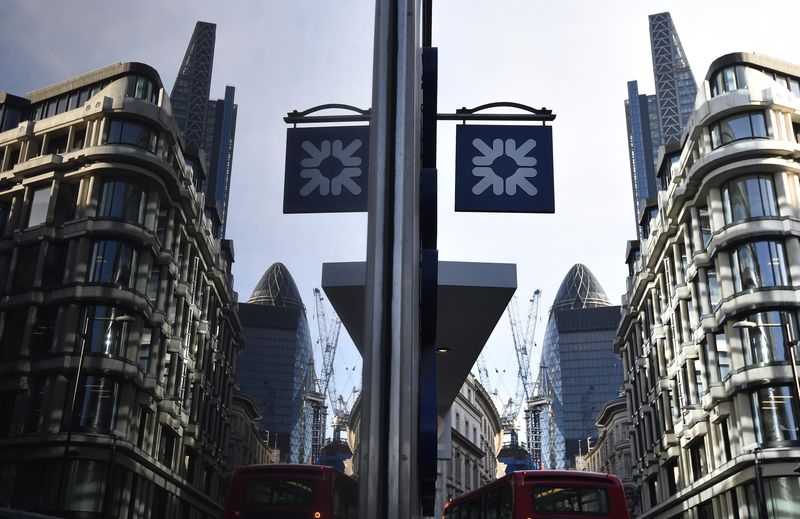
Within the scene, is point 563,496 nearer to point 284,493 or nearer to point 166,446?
point 284,493

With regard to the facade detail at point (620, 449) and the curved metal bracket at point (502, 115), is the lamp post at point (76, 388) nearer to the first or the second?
the curved metal bracket at point (502, 115)

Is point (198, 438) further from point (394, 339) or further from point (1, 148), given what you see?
point (394, 339)

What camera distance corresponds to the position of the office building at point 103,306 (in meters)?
1.16

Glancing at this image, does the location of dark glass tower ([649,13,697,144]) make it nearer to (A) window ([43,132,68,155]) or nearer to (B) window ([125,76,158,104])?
(B) window ([125,76,158,104])

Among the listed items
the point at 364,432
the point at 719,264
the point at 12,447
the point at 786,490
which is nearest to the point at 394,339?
the point at 364,432

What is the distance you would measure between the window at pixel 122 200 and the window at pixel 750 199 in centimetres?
4116

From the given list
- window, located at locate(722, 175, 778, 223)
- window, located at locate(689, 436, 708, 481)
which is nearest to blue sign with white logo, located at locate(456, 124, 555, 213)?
window, located at locate(722, 175, 778, 223)

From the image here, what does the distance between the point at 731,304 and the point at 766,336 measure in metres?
2.50

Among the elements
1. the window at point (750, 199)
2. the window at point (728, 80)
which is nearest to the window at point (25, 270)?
the window at point (750, 199)

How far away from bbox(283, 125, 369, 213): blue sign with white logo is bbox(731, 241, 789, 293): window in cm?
3913

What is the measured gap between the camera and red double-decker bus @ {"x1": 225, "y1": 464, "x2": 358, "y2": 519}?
1658mm

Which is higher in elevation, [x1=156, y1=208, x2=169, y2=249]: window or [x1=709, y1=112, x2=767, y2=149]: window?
[x1=709, y1=112, x2=767, y2=149]: window

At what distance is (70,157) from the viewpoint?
4.33 ft

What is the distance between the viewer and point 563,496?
16.8 meters
